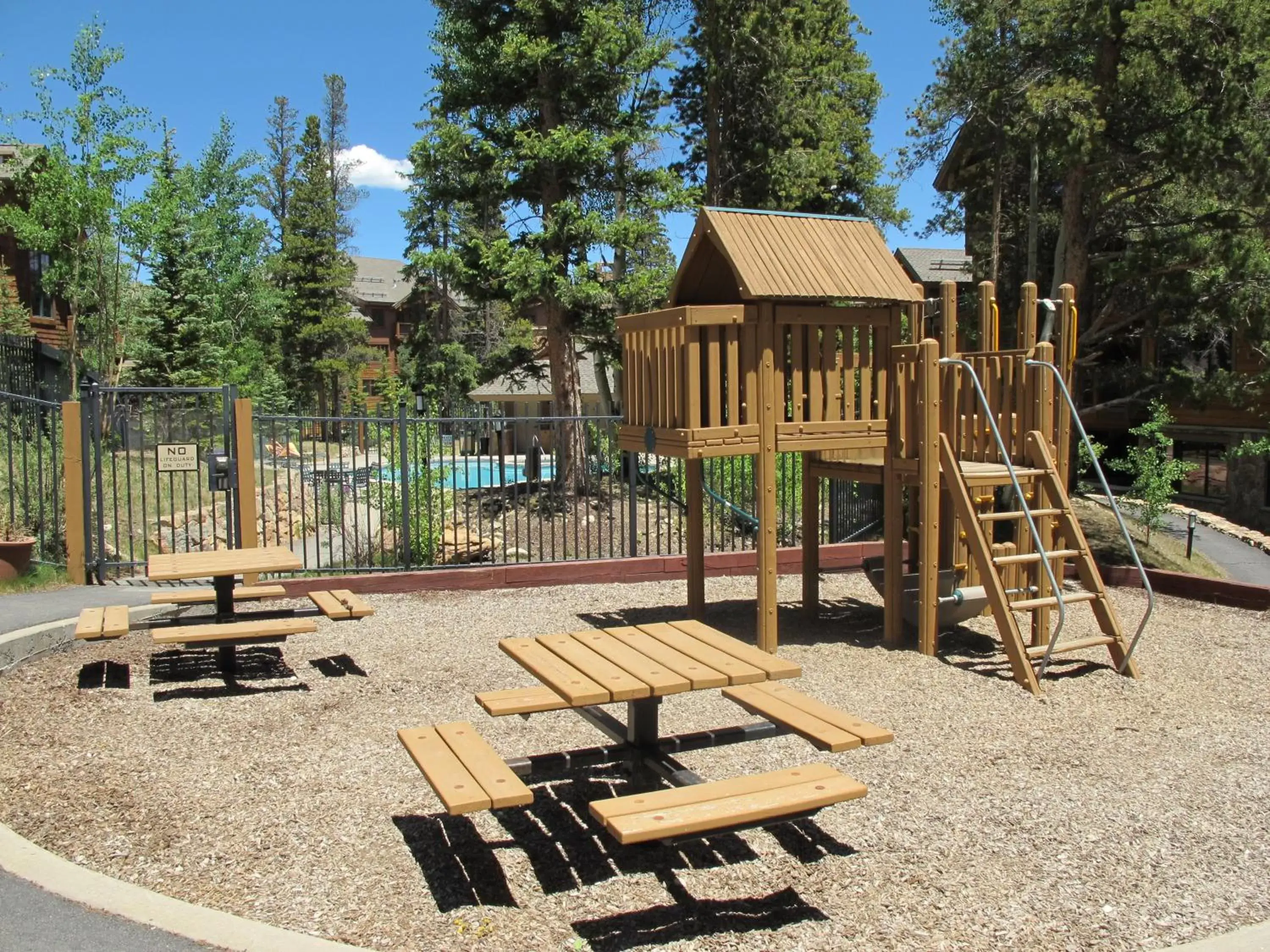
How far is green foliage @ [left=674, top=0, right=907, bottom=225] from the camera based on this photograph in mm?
22984

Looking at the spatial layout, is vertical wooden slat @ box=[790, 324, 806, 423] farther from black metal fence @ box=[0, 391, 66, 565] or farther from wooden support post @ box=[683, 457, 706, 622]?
black metal fence @ box=[0, 391, 66, 565]

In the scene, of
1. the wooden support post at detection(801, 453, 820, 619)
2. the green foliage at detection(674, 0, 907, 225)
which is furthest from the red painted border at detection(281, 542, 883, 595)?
the green foliage at detection(674, 0, 907, 225)

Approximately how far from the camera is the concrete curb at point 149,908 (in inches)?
141

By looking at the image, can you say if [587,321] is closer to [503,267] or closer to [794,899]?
[503,267]

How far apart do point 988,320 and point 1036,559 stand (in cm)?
269

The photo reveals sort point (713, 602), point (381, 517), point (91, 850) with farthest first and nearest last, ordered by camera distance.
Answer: point (381, 517)
point (713, 602)
point (91, 850)

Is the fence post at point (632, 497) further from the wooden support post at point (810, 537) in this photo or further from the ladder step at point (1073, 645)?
the ladder step at point (1073, 645)

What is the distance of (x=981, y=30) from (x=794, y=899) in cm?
1728

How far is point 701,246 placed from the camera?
8922 millimetres

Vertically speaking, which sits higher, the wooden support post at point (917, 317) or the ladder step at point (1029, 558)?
the wooden support post at point (917, 317)

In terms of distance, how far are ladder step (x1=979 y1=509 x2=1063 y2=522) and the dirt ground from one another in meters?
1.12

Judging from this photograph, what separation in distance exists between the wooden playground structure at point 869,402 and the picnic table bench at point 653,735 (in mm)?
2980

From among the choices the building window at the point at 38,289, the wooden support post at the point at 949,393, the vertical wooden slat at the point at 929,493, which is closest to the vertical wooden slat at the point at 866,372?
the vertical wooden slat at the point at 929,493

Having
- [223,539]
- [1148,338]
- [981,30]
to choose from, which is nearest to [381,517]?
[223,539]
